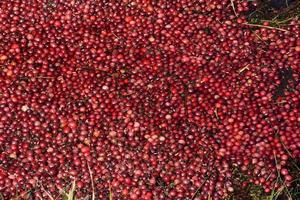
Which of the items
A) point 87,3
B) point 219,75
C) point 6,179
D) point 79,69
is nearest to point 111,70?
point 79,69

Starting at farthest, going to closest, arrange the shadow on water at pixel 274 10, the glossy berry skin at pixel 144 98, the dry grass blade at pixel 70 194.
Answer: the shadow on water at pixel 274 10
the glossy berry skin at pixel 144 98
the dry grass blade at pixel 70 194

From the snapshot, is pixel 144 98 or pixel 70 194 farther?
pixel 144 98

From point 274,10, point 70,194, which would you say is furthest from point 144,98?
point 274,10

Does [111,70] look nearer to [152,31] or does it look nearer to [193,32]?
[152,31]

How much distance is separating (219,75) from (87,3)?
129cm

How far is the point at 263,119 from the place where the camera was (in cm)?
368

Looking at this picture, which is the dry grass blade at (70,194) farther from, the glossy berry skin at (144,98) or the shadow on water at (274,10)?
the shadow on water at (274,10)

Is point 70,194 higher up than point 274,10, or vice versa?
point 274,10

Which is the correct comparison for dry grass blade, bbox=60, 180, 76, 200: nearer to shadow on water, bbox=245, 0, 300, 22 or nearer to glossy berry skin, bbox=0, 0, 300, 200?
glossy berry skin, bbox=0, 0, 300, 200

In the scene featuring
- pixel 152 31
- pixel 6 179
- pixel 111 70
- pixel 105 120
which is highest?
pixel 152 31

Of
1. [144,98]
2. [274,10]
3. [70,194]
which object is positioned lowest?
[70,194]

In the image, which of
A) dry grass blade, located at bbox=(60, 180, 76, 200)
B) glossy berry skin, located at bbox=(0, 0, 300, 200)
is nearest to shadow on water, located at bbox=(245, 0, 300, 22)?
glossy berry skin, located at bbox=(0, 0, 300, 200)

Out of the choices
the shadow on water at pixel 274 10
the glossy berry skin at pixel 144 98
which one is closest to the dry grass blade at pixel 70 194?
the glossy berry skin at pixel 144 98

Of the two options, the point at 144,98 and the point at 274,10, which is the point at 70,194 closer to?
the point at 144,98
